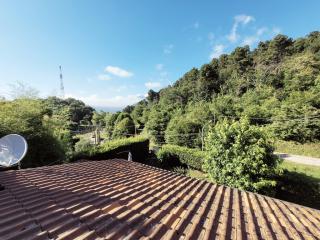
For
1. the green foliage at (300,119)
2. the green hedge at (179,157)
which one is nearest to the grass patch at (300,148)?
the green foliage at (300,119)

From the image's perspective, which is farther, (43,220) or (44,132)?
(44,132)

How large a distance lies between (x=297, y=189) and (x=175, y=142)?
13827mm

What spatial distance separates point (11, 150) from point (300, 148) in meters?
24.7

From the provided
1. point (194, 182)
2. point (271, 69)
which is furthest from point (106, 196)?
point (271, 69)

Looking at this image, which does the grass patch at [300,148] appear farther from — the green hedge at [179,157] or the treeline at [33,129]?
the treeline at [33,129]

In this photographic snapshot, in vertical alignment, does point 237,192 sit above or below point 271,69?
below

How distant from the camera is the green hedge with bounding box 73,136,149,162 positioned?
1435 centimetres

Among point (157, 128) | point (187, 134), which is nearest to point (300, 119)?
point (187, 134)

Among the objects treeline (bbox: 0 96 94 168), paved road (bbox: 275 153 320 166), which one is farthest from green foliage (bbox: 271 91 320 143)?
treeline (bbox: 0 96 94 168)

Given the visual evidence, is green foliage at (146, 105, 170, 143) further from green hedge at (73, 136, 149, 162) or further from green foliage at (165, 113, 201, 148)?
green hedge at (73, 136, 149, 162)

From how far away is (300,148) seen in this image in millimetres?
21000

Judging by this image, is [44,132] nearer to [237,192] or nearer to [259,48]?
[237,192]

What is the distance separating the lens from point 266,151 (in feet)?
28.6

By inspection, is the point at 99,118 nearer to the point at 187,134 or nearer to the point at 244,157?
the point at 187,134
